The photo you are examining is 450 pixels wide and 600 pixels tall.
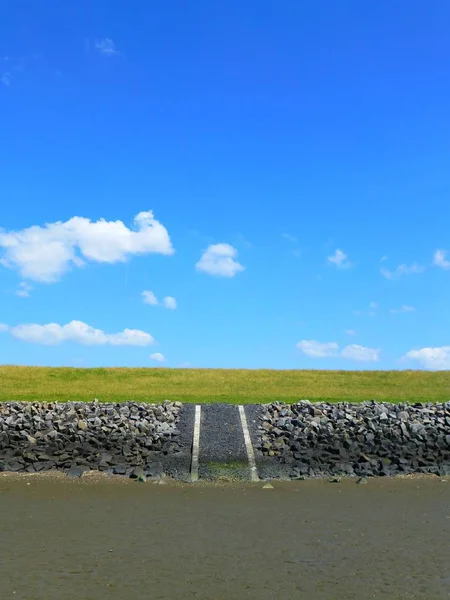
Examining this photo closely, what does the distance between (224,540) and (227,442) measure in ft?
28.6

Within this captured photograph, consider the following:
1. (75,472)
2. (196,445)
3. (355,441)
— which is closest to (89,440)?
(75,472)

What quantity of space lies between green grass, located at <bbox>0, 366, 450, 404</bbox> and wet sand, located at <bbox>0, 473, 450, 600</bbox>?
12071 millimetres

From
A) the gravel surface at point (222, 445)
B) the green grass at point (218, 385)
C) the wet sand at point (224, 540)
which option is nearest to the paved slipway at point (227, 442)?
the gravel surface at point (222, 445)

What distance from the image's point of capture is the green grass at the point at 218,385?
1222 inches

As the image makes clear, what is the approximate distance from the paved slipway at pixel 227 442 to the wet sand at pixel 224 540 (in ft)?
4.01

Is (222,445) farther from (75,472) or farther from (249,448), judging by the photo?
(75,472)

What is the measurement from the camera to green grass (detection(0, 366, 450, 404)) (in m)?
31.0

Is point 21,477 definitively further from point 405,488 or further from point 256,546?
point 405,488

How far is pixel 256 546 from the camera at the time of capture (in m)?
12.0

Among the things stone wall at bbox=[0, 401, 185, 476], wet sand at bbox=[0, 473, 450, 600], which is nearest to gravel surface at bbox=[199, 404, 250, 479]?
stone wall at bbox=[0, 401, 185, 476]

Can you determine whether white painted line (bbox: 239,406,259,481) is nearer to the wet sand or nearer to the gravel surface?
the gravel surface

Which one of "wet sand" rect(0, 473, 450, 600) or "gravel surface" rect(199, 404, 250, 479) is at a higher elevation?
"gravel surface" rect(199, 404, 250, 479)

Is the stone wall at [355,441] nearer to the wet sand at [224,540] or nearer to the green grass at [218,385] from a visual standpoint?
the wet sand at [224,540]

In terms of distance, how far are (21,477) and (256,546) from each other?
9.70m
